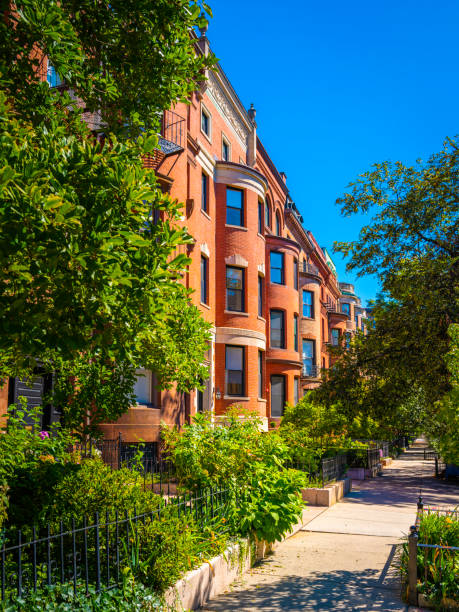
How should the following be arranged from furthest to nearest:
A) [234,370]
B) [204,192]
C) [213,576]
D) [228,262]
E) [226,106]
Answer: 1. [226,106]
2. [228,262]
3. [234,370]
4. [204,192]
5. [213,576]

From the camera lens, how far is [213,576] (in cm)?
709

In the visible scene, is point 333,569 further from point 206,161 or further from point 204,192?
point 206,161

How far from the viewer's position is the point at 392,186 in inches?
793

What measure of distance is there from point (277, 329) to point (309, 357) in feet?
28.5

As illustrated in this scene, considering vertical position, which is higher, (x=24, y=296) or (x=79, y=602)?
(x=24, y=296)

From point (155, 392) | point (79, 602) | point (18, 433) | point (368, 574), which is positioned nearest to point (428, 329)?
point (155, 392)

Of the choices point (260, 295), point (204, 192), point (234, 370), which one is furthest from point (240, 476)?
point (260, 295)

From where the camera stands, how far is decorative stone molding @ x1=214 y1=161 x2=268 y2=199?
2480cm

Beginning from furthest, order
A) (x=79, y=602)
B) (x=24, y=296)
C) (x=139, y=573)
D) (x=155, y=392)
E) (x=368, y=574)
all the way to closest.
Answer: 1. (x=155, y=392)
2. (x=368, y=574)
3. (x=139, y=573)
4. (x=79, y=602)
5. (x=24, y=296)

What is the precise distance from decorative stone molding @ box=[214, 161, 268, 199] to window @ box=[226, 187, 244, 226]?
0.33 m

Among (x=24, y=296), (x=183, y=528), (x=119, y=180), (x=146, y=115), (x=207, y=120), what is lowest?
(x=183, y=528)

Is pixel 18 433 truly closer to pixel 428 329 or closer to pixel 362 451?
pixel 428 329

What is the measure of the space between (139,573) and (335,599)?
255cm

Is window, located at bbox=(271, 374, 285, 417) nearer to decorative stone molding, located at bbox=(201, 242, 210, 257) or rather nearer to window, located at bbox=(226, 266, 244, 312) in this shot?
window, located at bbox=(226, 266, 244, 312)
